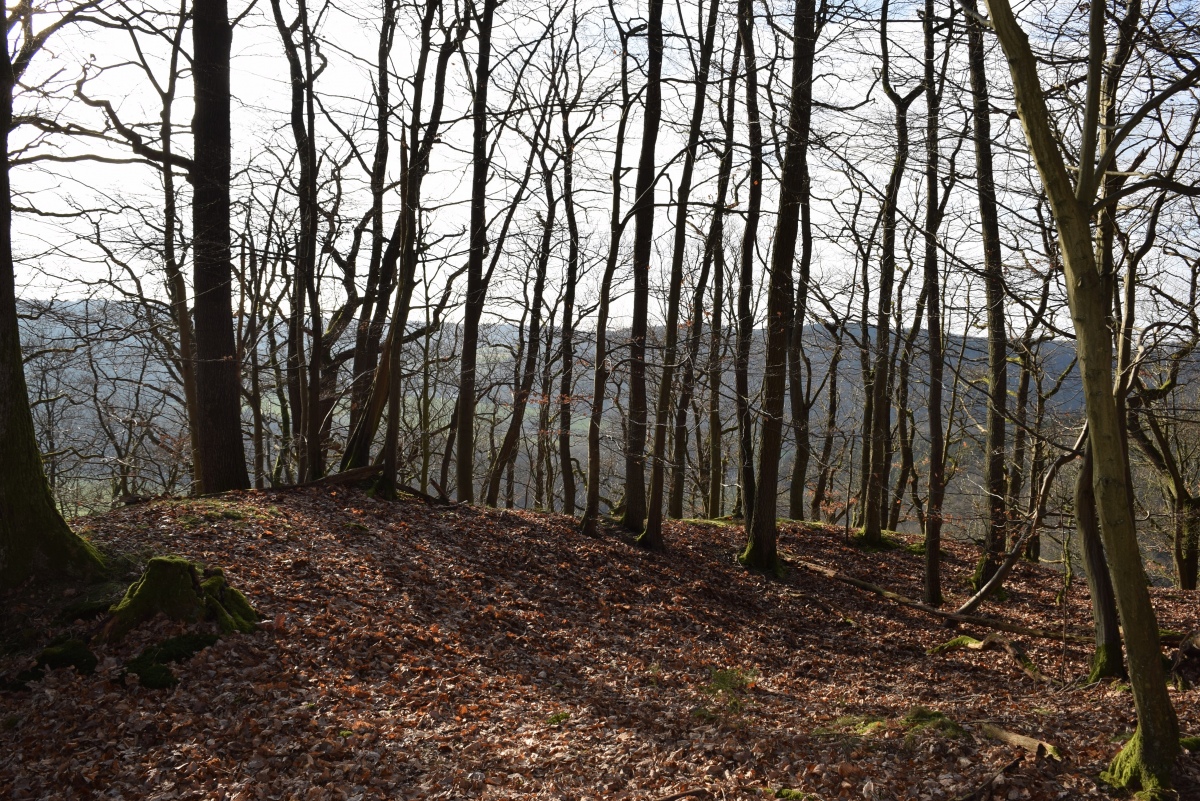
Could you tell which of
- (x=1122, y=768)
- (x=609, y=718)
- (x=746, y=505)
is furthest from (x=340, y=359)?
(x=1122, y=768)

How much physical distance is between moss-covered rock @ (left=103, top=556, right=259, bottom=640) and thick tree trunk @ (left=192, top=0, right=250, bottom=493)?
183 inches

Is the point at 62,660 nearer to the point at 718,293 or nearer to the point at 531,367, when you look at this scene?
the point at 531,367

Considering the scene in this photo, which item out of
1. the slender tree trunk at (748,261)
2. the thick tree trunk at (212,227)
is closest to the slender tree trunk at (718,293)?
the slender tree trunk at (748,261)

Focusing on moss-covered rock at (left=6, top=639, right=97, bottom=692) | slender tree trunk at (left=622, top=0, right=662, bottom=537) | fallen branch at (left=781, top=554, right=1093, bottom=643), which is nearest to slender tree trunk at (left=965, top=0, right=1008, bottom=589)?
fallen branch at (left=781, top=554, right=1093, bottom=643)

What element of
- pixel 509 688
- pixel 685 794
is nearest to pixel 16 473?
pixel 509 688

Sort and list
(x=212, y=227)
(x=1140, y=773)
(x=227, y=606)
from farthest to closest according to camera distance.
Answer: (x=212, y=227)
(x=227, y=606)
(x=1140, y=773)

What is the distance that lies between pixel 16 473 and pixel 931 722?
24.7 ft

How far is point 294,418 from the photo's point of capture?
17781 millimetres

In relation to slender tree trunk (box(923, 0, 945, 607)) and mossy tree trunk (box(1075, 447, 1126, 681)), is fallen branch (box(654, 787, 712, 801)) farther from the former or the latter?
slender tree trunk (box(923, 0, 945, 607))

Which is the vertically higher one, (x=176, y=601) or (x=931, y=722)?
(x=176, y=601)

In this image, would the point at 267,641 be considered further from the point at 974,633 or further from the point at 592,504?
the point at 974,633

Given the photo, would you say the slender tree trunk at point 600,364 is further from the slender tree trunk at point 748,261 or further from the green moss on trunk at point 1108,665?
the green moss on trunk at point 1108,665

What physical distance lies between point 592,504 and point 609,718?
6.21 metres

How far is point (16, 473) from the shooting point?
6035mm
